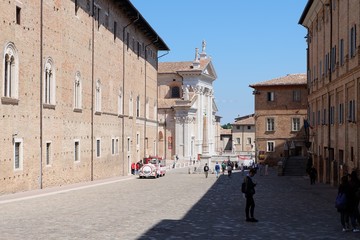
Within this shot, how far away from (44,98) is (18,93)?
319 centimetres

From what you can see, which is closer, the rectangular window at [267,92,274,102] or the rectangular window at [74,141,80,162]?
the rectangular window at [74,141,80,162]

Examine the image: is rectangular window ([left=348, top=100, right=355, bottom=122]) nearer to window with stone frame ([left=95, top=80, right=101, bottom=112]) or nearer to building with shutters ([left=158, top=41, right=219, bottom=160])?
window with stone frame ([left=95, top=80, right=101, bottom=112])

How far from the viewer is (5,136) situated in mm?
22078

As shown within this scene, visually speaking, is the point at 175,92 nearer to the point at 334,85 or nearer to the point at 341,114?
the point at 334,85

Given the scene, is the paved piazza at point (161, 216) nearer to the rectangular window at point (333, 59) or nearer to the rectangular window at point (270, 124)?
the rectangular window at point (333, 59)

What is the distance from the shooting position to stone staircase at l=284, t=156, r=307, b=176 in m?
44.3

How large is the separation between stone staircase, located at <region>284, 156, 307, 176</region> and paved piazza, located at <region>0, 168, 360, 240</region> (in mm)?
19428

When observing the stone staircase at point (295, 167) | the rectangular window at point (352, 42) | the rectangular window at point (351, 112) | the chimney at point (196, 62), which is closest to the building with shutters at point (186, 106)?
the chimney at point (196, 62)

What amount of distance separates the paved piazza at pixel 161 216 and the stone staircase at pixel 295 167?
1943 centimetres

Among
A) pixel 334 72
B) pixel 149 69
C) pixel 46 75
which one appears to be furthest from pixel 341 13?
pixel 149 69

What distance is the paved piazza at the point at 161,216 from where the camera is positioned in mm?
12930

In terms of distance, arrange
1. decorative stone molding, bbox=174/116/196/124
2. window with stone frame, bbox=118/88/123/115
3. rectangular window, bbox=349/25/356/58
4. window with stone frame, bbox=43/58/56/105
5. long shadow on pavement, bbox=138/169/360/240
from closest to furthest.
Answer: long shadow on pavement, bbox=138/169/360/240 → rectangular window, bbox=349/25/356/58 → window with stone frame, bbox=43/58/56/105 → window with stone frame, bbox=118/88/123/115 → decorative stone molding, bbox=174/116/196/124

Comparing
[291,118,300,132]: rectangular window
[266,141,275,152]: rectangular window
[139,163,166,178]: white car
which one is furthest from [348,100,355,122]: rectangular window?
[266,141,275,152]: rectangular window

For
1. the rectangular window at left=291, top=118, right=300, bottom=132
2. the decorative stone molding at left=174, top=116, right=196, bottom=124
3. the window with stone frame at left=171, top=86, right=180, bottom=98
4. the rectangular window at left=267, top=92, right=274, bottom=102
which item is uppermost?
the window with stone frame at left=171, top=86, right=180, bottom=98
